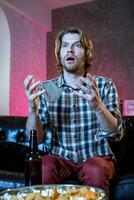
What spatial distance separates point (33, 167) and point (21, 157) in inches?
30.8

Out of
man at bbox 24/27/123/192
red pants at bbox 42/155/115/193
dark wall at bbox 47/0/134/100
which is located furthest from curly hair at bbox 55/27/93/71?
dark wall at bbox 47/0/134/100

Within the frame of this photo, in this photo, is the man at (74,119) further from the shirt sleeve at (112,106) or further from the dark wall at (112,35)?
the dark wall at (112,35)

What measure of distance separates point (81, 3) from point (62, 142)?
261 centimetres

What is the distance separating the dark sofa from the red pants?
0.09 meters

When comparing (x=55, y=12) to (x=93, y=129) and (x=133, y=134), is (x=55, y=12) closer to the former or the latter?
(x=133, y=134)

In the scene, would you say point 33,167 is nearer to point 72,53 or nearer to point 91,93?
point 91,93

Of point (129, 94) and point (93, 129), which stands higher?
point (129, 94)

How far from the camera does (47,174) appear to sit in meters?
1.11

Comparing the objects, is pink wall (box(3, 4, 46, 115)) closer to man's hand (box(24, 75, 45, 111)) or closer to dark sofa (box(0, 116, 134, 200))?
dark sofa (box(0, 116, 134, 200))

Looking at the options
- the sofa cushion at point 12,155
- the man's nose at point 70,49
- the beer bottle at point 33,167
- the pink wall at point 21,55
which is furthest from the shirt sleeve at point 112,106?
the pink wall at point 21,55

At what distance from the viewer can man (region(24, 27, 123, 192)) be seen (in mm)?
1138

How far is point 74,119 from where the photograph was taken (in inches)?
51.9

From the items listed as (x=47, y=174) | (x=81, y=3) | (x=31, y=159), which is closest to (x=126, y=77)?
(x=81, y=3)

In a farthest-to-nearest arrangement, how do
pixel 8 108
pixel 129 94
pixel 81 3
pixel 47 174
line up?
pixel 81 3, pixel 129 94, pixel 8 108, pixel 47 174
